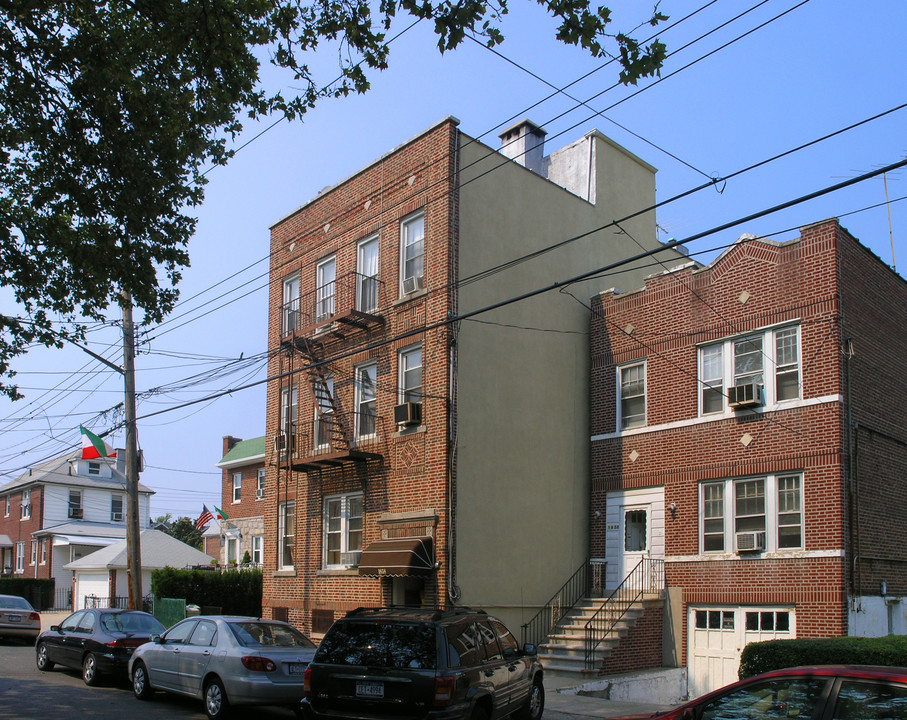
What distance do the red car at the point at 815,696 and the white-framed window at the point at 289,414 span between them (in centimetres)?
1711

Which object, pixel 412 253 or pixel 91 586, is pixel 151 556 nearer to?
pixel 91 586

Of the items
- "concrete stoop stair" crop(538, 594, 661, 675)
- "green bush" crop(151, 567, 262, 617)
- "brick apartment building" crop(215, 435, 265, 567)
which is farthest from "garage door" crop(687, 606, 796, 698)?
"brick apartment building" crop(215, 435, 265, 567)

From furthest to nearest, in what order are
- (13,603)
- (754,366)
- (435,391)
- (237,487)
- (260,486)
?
(237,487), (260,486), (13,603), (435,391), (754,366)

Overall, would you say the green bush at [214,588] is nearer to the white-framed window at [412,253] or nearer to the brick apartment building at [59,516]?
the white-framed window at [412,253]

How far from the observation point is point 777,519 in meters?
17.8

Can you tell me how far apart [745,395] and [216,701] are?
11932mm

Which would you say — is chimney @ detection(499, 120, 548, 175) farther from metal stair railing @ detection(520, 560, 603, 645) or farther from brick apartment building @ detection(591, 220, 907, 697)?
metal stair railing @ detection(520, 560, 603, 645)

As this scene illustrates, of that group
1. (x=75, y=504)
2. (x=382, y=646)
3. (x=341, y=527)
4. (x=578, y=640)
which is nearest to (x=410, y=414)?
(x=341, y=527)

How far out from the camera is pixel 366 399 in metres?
→ 21.5

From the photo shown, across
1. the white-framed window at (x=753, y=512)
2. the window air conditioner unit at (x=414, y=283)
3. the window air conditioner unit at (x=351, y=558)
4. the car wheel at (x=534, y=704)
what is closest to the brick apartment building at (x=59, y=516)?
the window air conditioner unit at (x=351, y=558)

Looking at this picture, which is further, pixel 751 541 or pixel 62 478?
pixel 62 478

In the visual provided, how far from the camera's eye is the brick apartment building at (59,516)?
49.0m

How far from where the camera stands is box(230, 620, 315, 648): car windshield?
12.6 metres

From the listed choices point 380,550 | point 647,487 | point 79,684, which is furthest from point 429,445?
point 79,684
